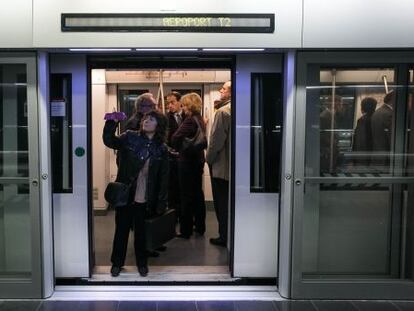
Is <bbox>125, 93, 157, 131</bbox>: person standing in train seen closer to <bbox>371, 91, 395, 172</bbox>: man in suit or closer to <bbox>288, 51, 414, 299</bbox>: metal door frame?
<bbox>288, 51, 414, 299</bbox>: metal door frame

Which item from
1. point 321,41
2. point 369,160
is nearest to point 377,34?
point 321,41

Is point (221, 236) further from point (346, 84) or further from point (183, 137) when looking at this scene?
point (346, 84)

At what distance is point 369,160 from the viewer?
436 centimetres

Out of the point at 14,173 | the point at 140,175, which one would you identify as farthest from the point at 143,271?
the point at 14,173

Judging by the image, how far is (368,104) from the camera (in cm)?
432

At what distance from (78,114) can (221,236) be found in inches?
85.7

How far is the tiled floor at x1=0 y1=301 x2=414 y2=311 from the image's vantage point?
4.09 metres

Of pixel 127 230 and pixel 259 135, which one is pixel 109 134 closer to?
pixel 127 230

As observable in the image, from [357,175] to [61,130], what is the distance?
250cm

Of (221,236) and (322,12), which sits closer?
(322,12)

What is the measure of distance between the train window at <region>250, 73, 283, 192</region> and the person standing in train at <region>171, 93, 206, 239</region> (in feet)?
4.79

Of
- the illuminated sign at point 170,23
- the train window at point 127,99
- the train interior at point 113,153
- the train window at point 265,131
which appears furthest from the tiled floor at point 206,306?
the train window at point 127,99

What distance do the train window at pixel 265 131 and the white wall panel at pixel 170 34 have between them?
57cm

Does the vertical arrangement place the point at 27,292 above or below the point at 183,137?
below
